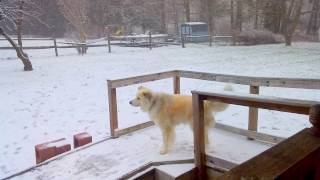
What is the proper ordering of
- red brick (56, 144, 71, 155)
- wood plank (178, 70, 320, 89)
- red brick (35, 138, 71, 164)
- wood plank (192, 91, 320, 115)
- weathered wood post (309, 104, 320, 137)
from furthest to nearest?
red brick (56, 144, 71, 155) → red brick (35, 138, 71, 164) → wood plank (178, 70, 320, 89) → wood plank (192, 91, 320, 115) → weathered wood post (309, 104, 320, 137)

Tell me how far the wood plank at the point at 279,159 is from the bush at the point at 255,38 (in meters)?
23.1

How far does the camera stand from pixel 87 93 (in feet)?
33.2

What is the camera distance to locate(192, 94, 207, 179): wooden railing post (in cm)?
360

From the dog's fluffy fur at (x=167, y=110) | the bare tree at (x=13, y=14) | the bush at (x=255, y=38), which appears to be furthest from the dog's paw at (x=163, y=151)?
the bush at (x=255, y=38)

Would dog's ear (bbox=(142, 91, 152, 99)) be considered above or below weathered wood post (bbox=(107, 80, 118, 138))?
above

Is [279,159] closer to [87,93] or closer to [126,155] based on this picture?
[126,155]

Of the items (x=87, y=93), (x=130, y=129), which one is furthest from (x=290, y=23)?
(x=130, y=129)

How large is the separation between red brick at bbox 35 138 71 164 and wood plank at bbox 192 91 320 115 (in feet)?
8.71

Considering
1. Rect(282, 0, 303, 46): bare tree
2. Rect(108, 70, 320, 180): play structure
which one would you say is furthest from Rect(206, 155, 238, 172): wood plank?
Rect(282, 0, 303, 46): bare tree

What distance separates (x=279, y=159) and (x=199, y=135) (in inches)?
104

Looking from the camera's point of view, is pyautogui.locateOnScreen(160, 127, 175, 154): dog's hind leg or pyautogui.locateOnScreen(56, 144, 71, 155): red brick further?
pyautogui.locateOnScreen(56, 144, 71, 155): red brick

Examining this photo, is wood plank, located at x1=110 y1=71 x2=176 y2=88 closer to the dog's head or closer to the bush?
the dog's head

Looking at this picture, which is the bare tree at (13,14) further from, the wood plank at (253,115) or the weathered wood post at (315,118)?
the weathered wood post at (315,118)

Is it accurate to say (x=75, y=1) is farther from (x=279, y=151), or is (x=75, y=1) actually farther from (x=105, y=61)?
(x=279, y=151)
